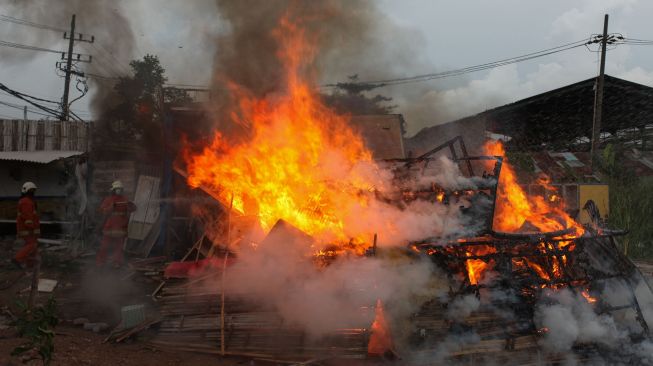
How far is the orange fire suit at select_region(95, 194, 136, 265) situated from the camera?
9086 millimetres

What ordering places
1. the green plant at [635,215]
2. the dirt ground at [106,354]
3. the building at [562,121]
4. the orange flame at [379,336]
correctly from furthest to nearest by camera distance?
the building at [562,121], the green plant at [635,215], the orange flame at [379,336], the dirt ground at [106,354]

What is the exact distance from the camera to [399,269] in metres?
5.84

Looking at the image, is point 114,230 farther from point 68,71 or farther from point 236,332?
point 68,71

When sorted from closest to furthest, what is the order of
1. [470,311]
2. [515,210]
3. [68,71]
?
[470,311] < [515,210] < [68,71]

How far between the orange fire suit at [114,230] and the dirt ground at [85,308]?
0.32 m

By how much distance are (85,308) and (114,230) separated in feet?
7.10

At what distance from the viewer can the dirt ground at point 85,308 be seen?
5395mm

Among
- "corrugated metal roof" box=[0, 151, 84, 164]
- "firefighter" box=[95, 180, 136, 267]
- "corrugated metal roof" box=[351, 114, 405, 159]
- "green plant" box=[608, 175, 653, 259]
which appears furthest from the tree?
"green plant" box=[608, 175, 653, 259]

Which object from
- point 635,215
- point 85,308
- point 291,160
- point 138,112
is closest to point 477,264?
point 291,160

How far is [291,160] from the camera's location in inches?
312

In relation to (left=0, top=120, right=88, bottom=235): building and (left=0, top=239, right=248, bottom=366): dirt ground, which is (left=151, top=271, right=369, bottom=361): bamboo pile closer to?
(left=0, top=239, right=248, bottom=366): dirt ground

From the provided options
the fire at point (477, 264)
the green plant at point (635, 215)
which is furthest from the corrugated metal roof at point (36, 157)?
the green plant at point (635, 215)

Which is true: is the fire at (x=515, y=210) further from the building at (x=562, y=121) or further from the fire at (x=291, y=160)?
the building at (x=562, y=121)

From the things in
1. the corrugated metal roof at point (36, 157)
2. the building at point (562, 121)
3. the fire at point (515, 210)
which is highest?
the building at point (562, 121)
